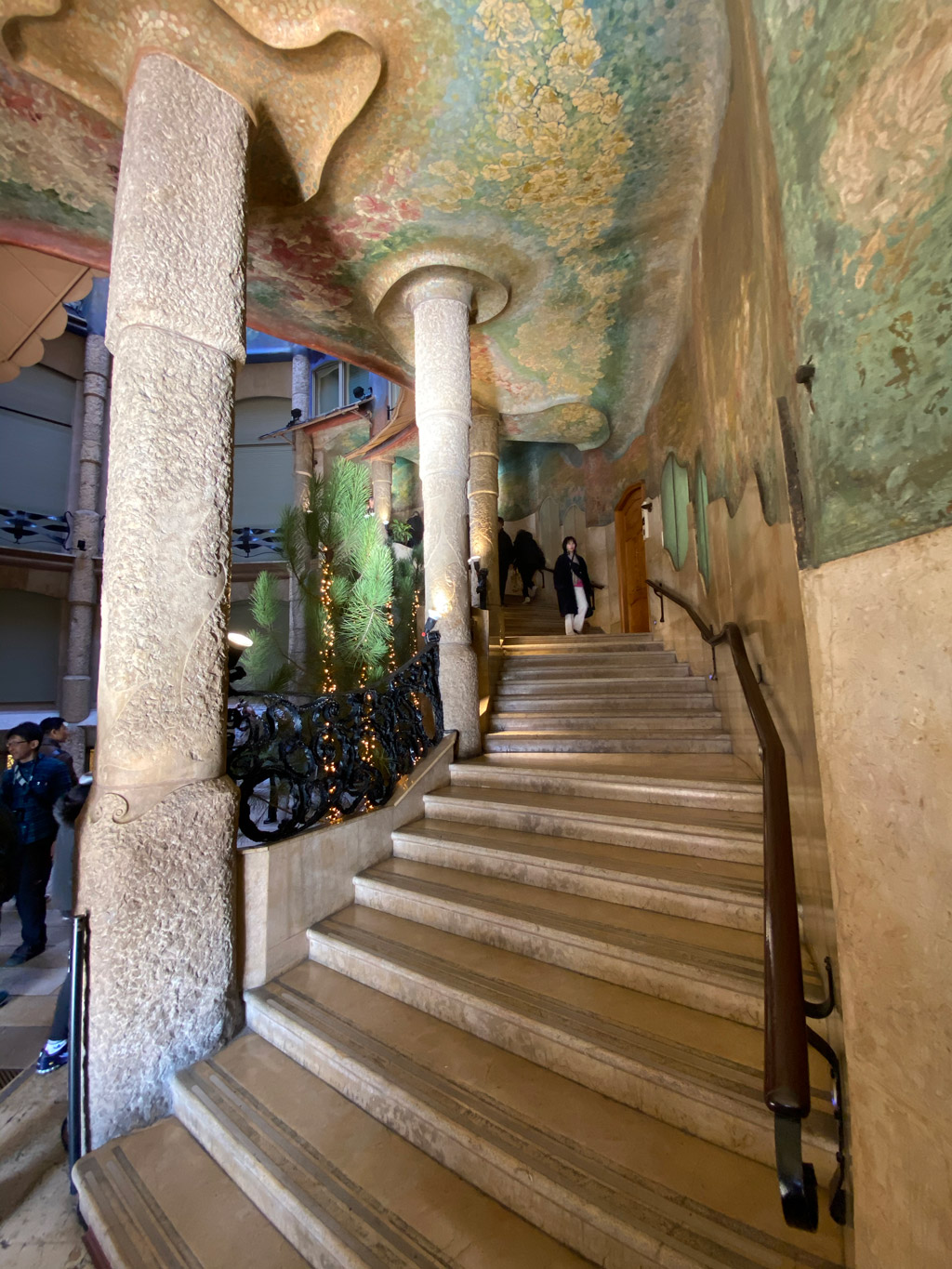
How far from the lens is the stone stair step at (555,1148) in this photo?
4.09 ft

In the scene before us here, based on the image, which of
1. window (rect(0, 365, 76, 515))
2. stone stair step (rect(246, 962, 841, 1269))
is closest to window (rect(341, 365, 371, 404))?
window (rect(0, 365, 76, 515))

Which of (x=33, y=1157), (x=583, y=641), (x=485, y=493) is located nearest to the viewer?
(x=33, y=1157)

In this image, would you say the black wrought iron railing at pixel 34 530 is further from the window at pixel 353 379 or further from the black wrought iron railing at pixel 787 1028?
the black wrought iron railing at pixel 787 1028

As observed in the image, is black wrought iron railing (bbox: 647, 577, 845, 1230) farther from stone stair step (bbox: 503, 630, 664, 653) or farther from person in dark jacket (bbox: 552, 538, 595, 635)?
person in dark jacket (bbox: 552, 538, 595, 635)

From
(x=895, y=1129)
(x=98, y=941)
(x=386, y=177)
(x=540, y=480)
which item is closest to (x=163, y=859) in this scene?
(x=98, y=941)

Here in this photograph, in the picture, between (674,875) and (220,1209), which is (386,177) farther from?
(220,1209)

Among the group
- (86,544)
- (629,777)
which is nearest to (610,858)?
(629,777)

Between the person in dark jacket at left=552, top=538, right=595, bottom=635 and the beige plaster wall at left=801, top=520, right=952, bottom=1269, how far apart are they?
256 inches

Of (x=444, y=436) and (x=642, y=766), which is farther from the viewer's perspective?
(x=444, y=436)

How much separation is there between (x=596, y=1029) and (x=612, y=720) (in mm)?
2520

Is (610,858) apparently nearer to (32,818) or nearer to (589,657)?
(589,657)

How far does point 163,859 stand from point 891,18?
8.99ft

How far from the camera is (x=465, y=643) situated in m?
4.27

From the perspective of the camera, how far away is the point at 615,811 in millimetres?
2891
